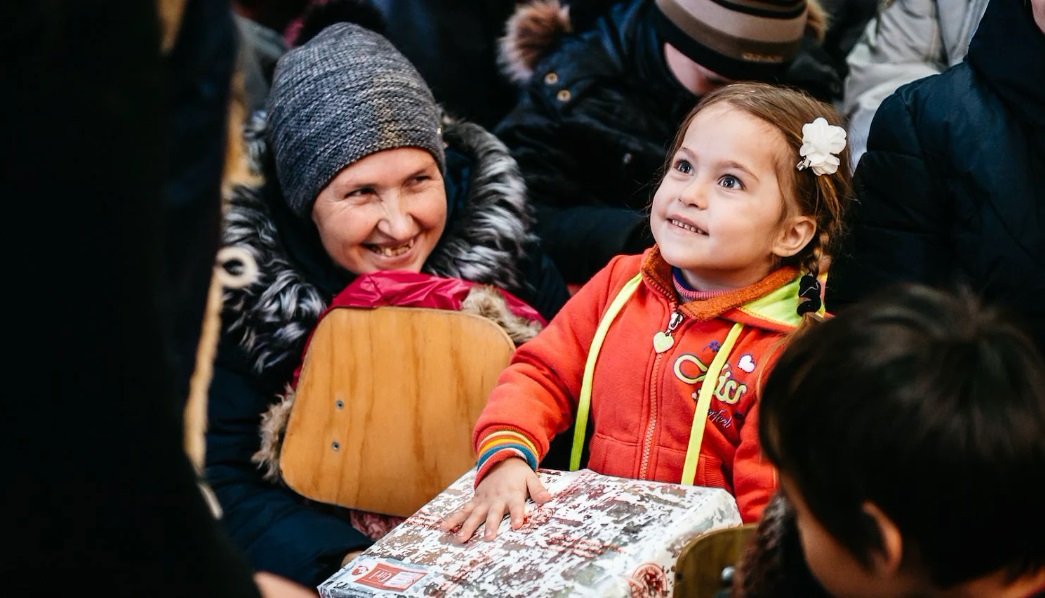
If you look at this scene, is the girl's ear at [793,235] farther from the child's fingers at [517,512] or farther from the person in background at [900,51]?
the person in background at [900,51]

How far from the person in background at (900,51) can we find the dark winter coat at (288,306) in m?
1.11

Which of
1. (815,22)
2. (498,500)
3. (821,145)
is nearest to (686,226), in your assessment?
(821,145)

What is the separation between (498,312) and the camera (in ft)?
7.54

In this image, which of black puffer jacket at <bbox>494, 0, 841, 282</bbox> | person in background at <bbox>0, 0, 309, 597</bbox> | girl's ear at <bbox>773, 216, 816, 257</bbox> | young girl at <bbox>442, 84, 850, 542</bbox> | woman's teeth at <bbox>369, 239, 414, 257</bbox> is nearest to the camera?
person in background at <bbox>0, 0, 309, 597</bbox>

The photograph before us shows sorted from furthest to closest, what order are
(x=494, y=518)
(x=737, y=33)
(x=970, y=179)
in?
(x=737, y=33) < (x=970, y=179) < (x=494, y=518)

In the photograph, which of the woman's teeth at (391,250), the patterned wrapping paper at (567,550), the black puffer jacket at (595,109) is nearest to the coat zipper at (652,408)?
the patterned wrapping paper at (567,550)

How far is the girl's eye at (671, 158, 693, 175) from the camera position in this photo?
2047 mm

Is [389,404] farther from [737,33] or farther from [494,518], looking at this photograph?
[737,33]

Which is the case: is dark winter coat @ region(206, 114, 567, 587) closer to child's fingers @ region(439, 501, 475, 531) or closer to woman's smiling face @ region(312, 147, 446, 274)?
woman's smiling face @ region(312, 147, 446, 274)

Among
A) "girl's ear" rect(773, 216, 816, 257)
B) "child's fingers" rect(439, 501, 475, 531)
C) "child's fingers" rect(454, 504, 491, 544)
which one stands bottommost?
"child's fingers" rect(439, 501, 475, 531)

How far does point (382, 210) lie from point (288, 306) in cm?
27

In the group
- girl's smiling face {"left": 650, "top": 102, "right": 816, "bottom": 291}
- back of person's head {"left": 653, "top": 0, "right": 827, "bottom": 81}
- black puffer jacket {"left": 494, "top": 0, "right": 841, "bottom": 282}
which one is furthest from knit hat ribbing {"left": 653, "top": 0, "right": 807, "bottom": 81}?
girl's smiling face {"left": 650, "top": 102, "right": 816, "bottom": 291}

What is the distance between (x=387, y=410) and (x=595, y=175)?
1144 mm

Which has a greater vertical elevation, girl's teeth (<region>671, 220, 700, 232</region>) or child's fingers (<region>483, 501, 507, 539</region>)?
girl's teeth (<region>671, 220, 700, 232</region>)
